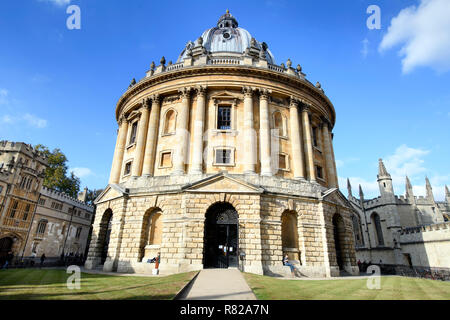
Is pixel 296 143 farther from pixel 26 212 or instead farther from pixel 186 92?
pixel 26 212

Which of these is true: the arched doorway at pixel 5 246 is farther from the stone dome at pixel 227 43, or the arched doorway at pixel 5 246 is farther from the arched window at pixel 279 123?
the arched window at pixel 279 123

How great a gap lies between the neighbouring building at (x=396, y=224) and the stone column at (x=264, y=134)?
79.8 feet

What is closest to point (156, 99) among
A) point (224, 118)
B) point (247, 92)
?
point (224, 118)

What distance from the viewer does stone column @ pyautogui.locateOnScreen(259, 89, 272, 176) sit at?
21.0 metres

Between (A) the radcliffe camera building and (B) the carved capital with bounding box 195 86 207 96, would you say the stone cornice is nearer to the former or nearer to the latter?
(A) the radcliffe camera building

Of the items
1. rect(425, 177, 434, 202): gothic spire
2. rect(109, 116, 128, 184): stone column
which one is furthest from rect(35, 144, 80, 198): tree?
rect(425, 177, 434, 202): gothic spire

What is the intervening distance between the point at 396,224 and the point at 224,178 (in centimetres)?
3606

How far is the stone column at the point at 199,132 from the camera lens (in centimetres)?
2073

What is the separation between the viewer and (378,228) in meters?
44.7

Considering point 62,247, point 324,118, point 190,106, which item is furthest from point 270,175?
point 62,247

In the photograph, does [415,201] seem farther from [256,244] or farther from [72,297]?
[72,297]

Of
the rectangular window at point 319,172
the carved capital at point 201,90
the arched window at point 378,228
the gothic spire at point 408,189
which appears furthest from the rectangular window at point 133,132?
the gothic spire at point 408,189

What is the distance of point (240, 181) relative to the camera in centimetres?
1866
